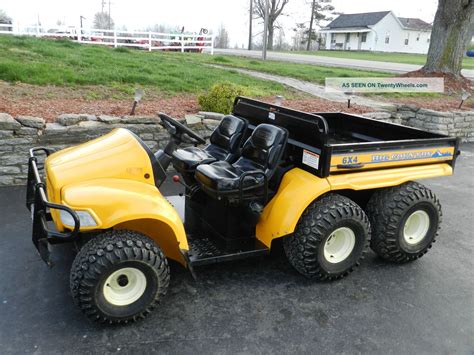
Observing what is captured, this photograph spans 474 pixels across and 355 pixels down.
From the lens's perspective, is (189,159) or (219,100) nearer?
(189,159)

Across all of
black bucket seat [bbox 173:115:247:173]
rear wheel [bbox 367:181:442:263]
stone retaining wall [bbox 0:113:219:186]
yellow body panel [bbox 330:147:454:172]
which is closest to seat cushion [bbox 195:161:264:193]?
black bucket seat [bbox 173:115:247:173]

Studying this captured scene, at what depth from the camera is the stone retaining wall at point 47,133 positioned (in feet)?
17.4

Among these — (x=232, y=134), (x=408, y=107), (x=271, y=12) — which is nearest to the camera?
(x=232, y=134)

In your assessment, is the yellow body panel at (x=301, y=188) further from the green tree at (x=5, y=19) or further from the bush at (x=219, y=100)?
the green tree at (x=5, y=19)

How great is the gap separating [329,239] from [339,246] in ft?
0.41

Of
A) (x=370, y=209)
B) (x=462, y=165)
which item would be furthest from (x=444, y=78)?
(x=370, y=209)

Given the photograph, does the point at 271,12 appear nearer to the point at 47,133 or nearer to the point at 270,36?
the point at 270,36

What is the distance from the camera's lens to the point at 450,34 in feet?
38.5

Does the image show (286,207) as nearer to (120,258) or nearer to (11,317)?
(120,258)

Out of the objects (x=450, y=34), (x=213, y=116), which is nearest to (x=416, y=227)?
(x=213, y=116)

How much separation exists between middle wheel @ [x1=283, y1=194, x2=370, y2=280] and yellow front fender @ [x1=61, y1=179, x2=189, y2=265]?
35.4 inches

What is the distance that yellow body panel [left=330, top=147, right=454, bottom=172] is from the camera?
134 inches

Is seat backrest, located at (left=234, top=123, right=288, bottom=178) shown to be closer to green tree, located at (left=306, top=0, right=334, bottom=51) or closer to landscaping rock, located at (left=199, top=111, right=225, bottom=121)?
landscaping rock, located at (left=199, top=111, right=225, bottom=121)

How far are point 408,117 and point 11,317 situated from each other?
845 centimetres
